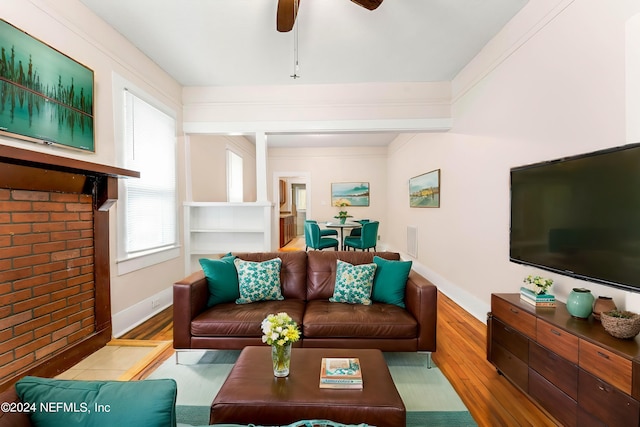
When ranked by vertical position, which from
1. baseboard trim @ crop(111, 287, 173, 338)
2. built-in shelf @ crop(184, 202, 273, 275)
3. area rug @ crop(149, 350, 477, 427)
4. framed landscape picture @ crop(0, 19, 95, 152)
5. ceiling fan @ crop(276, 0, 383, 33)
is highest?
ceiling fan @ crop(276, 0, 383, 33)

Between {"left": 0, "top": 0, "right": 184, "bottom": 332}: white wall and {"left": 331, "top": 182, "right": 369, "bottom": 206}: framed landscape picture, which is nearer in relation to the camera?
{"left": 0, "top": 0, "right": 184, "bottom": 332}: white wall

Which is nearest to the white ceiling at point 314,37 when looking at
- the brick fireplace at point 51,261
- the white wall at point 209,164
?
the white wall at point 209,164

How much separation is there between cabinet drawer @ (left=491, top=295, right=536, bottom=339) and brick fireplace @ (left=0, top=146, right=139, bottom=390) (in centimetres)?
317

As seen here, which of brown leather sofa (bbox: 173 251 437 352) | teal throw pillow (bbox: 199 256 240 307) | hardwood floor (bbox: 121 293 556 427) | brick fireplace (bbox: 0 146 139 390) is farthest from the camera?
teal throw pillow (bbox: 199 256 240 307)

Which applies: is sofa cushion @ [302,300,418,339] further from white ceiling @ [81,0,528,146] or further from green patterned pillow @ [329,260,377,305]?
white ceiling @ [81,0,528,146]

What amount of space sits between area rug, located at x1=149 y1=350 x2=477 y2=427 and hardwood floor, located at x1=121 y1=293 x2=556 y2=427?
0.10 metres

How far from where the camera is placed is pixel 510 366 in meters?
2.02

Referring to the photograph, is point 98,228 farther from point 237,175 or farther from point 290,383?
point 237,175

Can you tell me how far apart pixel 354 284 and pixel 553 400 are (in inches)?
56.0

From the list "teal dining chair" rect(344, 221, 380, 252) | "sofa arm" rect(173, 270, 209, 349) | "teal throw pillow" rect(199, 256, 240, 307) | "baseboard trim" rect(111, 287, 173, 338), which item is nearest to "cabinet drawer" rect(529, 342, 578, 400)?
"teal throw pillow" rect(199, 256, 240, 307)

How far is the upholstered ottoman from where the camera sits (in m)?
1.33

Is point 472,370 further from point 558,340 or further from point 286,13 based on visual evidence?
point 286,13

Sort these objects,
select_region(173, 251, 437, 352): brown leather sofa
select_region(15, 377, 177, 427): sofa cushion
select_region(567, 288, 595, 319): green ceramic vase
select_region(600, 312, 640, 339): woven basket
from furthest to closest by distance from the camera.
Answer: select_region(173, 251, 437, 352): brown leather sofa < select_region(567, 288, 595, 319): green ceramic vase < select_region(600, 312, 640, 339): woven basket < select_region(15, 377, 177, 427): sofa cushion

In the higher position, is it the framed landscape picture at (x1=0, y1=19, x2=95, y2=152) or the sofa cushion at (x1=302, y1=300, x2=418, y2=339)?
the framed landscape picture at (x1=0, y1=19, x2=95, y2=152)
